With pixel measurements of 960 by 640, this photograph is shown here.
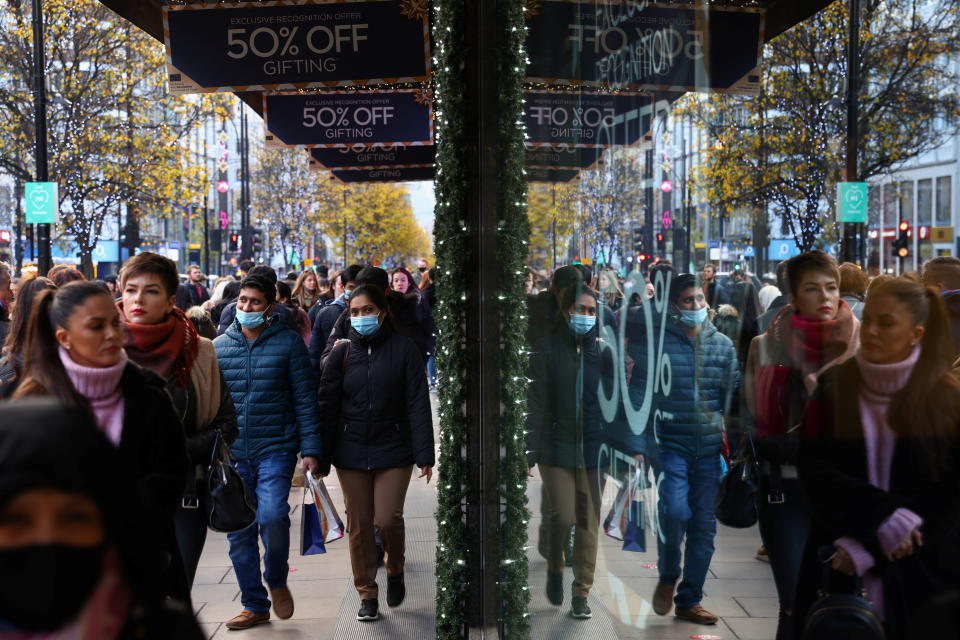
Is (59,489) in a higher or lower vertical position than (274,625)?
higher

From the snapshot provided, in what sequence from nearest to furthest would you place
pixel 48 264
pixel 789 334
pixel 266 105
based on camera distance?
pixel 789 334 → pixel 266 105 → pixel 48 264

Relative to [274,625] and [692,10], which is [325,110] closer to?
[274,625]

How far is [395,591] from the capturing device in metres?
6.95

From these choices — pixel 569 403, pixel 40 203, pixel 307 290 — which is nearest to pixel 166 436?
pixel 569 403

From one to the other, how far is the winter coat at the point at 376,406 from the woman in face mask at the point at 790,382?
4335 mm

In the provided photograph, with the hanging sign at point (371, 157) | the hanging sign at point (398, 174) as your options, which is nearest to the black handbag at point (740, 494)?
the hanging sign at point (371, 157)

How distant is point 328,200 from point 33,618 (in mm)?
61640

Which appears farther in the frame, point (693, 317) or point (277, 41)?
point (277, 41)

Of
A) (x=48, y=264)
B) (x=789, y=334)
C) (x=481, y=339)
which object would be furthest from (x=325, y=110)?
(x=789, y=334)

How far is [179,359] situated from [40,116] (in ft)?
33.4

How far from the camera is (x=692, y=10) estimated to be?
2.99m

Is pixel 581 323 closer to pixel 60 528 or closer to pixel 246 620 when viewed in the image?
pixel 246 620

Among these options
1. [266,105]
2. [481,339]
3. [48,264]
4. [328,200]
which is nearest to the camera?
[481,339]

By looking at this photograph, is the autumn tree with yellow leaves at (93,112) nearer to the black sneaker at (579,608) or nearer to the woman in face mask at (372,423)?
the woman in face mask at (372,423)
